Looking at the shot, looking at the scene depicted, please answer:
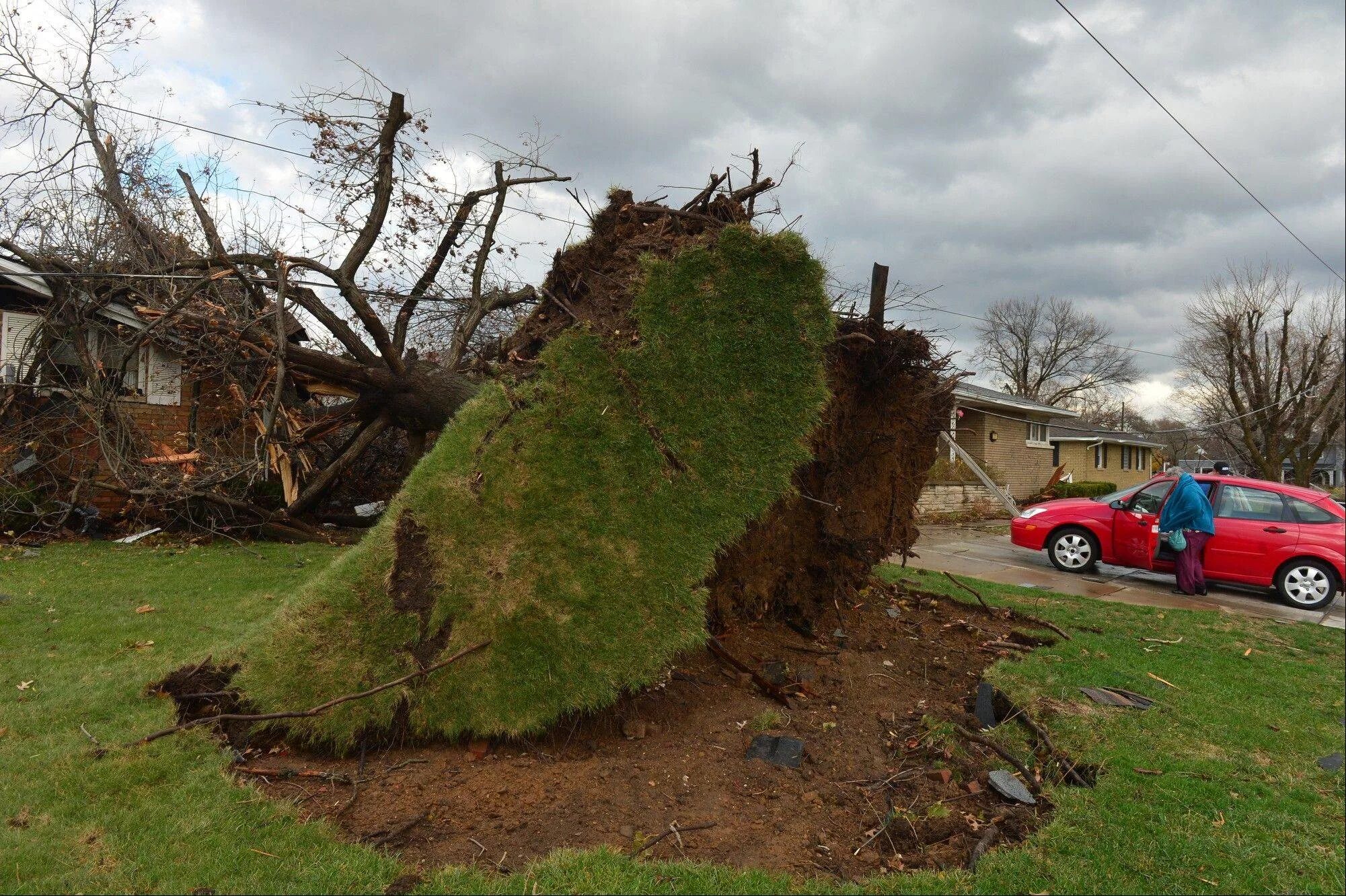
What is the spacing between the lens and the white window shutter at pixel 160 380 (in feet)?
41.7

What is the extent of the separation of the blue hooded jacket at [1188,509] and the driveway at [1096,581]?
876 mm

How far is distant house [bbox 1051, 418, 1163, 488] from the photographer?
104ft

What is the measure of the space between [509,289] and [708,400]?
9570 mm

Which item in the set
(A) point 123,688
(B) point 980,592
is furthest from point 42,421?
(B) point 980,592

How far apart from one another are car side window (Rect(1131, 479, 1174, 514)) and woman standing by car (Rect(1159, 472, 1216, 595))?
2.25 feet

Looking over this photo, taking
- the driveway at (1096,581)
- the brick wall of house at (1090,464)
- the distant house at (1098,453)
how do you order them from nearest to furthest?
the driveway at (1096,581) < the distant house at (1098,453) < the brick wall of house at (1090,464)

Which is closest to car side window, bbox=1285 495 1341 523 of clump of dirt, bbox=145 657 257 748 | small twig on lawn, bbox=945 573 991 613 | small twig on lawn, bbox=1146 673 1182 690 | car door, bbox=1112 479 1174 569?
car door, bbox=1112 479 1174 569

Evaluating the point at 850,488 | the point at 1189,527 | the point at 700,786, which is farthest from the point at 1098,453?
the point at 700,786

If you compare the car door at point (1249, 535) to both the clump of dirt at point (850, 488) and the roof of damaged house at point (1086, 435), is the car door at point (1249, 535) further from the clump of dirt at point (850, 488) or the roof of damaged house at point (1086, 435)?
the roof of damaged house at point (1086, 435)

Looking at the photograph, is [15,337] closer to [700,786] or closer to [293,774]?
[293,774]

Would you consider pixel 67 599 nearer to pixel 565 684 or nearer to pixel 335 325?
pixel 335 325

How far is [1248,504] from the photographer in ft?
30.3

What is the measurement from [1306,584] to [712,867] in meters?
9.60

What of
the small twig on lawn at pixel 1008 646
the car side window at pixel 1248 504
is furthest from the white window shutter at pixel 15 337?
the car side window at pixel 1248 504
